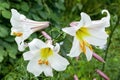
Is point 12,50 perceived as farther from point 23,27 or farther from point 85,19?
point 85,19

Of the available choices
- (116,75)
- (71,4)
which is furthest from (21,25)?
(71,4)

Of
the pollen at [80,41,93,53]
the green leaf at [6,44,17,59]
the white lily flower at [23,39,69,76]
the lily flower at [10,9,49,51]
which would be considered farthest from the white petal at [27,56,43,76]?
the green leaf at [6,44,17,59]

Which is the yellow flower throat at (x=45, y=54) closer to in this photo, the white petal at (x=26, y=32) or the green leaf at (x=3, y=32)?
the white petal at (x=26, y=32)

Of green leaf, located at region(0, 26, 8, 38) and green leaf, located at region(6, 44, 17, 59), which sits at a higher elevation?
green leaf, located at region(0, 26, 8, 38)

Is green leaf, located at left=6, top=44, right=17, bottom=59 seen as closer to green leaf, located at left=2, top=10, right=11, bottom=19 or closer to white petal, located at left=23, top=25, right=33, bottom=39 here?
green leaf, located at left=2, top=10, right=11, bottom=19

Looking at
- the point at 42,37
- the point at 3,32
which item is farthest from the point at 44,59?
the point at 3,32

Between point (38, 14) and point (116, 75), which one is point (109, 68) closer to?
point (116, 75)

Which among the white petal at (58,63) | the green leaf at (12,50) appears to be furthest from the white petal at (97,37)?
the green leaf at (12,50)

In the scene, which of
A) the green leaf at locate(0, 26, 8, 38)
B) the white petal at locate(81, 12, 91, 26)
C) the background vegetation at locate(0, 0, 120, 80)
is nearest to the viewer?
the white petal at locate(81, 12, 91, 26)
